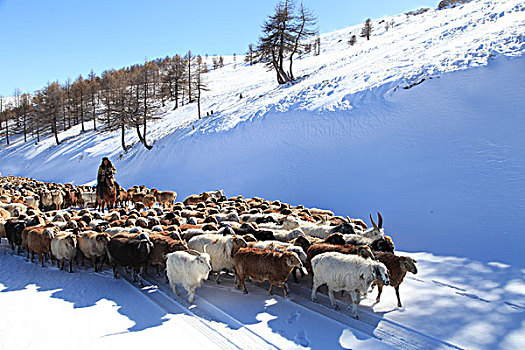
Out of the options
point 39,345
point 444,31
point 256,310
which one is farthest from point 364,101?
point 39,345

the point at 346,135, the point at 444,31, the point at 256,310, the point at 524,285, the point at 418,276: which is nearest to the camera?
the point at 256,310

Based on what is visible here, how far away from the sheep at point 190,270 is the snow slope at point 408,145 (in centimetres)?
684

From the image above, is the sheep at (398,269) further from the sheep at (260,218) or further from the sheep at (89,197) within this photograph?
the sheep at (89,197)

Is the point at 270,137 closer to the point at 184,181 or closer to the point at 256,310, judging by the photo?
the point at 184,181

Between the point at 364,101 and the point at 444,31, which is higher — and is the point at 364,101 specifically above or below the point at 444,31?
below

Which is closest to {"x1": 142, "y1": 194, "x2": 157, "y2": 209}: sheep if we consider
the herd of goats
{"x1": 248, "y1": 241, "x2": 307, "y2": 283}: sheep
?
the herd of goats

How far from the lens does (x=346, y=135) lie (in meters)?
16.8

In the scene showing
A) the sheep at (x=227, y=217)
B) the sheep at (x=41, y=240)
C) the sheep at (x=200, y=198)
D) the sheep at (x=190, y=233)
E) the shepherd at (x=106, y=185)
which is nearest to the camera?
the sheep at (x=190, y=233)

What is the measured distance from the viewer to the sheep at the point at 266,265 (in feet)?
21.9

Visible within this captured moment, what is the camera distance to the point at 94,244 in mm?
8672

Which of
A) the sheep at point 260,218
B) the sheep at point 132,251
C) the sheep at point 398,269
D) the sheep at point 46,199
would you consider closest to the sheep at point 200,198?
the sheep at point 260,218

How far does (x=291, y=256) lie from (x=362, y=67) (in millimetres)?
20371

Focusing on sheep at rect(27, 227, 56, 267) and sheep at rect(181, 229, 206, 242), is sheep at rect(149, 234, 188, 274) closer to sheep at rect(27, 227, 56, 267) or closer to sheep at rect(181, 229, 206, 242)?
sheep at rect(181, 229, 206, 242)

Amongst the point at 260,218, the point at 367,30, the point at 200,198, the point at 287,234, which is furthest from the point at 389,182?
the point at 367,30
